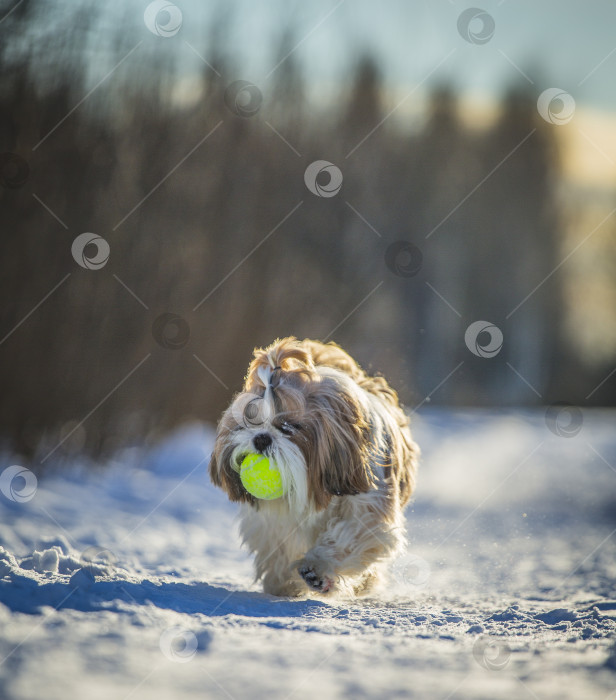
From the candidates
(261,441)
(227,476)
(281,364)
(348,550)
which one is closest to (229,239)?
(281,364)

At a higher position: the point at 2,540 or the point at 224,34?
the point at 224,34

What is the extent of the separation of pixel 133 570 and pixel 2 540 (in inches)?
33.8

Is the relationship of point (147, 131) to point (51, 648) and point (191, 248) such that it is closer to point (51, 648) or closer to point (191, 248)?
point (191, 248)

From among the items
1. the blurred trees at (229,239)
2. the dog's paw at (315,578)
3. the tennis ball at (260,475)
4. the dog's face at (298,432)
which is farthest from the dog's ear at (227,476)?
the blurred trees at (229,239)

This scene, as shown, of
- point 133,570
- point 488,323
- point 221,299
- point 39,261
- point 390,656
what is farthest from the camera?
point 488,323

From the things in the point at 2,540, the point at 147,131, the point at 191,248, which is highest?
the point at 147,131

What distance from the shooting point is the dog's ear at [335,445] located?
3.51 m

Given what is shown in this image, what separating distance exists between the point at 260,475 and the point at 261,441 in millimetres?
162

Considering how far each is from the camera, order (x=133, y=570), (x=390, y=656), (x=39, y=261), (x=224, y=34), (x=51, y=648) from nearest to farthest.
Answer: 1. (x=51, y=648)
2. (x=390, y=656)
3. (x=133, y=570)
4. (x=39, y=261)
5. (x=224, y=34)

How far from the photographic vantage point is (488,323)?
9.23 m

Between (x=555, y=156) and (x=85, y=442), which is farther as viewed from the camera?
(x=555, y=156)

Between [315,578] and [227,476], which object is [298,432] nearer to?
[227,476]

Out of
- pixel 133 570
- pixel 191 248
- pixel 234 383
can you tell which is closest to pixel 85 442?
pixel 234 383

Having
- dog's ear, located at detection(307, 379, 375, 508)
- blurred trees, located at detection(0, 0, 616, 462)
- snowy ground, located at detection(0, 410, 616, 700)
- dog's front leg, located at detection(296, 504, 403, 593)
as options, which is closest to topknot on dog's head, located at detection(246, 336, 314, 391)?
dog's ear, located at detection(307, 379, 375, 508)
